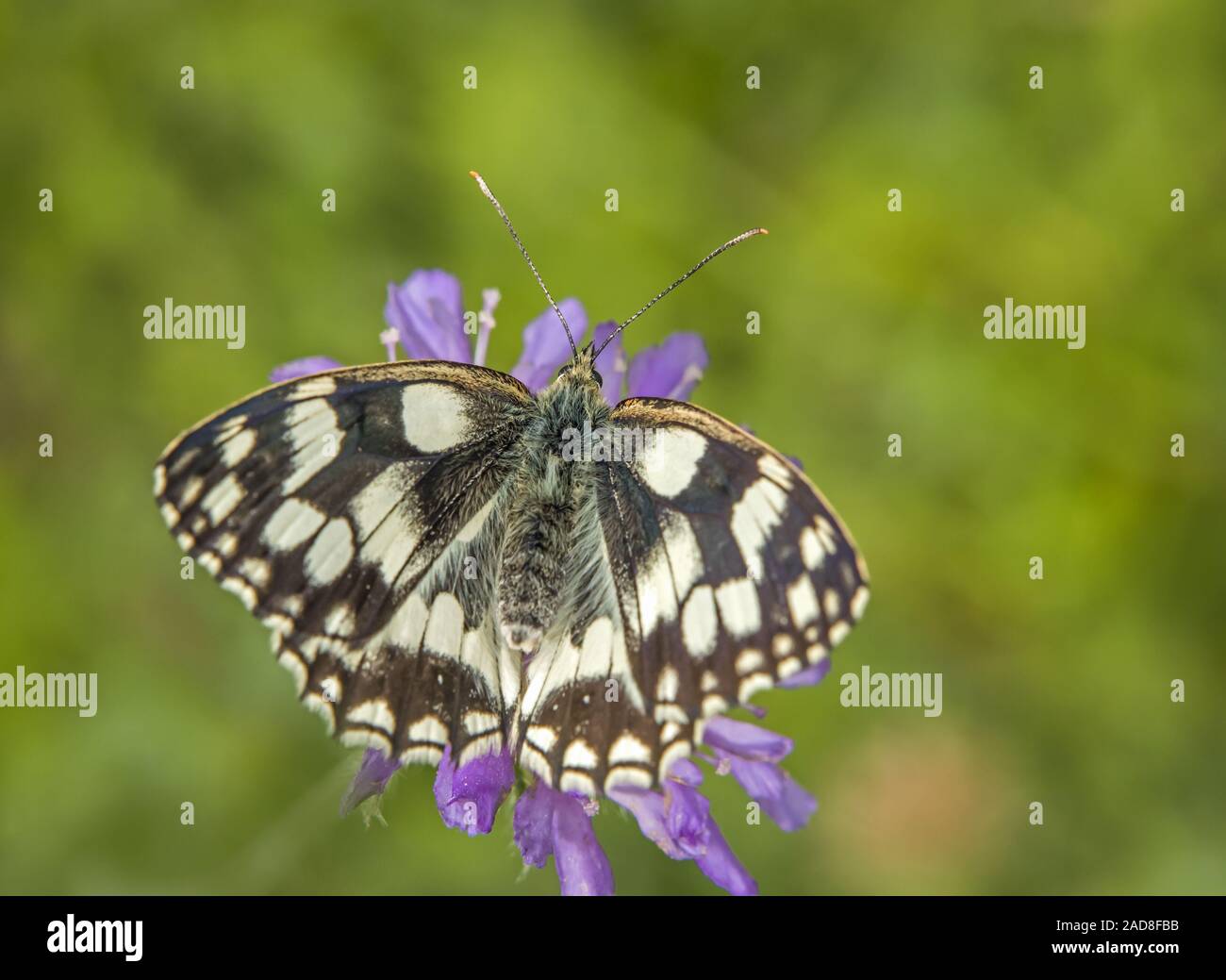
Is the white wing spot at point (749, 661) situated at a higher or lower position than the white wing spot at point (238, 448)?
lower

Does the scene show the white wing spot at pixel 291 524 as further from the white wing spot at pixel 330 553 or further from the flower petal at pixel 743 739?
the flower petal at pixel 743 739

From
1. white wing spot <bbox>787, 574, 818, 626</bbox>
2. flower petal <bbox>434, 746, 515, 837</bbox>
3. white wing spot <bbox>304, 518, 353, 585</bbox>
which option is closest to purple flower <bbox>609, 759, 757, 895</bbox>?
flower petal <bbox>434, 746, 515, 837</bbox>

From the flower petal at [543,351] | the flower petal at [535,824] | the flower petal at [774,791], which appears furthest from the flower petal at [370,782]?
the flower petal at [543,351]

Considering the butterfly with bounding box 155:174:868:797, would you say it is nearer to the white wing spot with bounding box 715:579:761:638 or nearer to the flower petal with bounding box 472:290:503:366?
the white wing spot with bounding box 715:579:761:638

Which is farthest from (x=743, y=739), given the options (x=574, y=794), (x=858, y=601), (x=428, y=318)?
(x=428, y=318)

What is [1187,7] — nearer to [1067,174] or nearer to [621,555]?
[1067,174]
